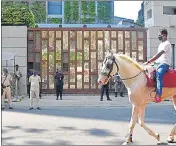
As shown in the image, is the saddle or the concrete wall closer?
the saddle

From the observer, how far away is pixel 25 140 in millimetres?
8438

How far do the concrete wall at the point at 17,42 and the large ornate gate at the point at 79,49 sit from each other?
58 centimetres

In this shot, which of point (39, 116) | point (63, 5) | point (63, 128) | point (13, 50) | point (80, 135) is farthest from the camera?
point (63, 5)

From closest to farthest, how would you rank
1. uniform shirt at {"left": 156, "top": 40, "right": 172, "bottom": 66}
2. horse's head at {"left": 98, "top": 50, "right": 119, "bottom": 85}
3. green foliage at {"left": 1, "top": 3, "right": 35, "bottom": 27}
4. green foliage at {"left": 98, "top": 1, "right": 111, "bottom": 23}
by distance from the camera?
horse's head at {"left": 98, "top": 50, "right": 119, "bottom": 85} → uniform shirt at {"left": 156, "top": 40, "right": 172, "bottom": 66} → green foliage at {"left": 1, "top": 3, "right": 35, "bottom": 27} → green foliage at {"left": 98, "top": 1, "right": 111, "bottom": 23}

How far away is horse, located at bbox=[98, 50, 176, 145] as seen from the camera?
7.93 metres

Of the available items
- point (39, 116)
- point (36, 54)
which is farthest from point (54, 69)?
point (39, 116)

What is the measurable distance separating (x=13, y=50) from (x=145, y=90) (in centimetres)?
1627

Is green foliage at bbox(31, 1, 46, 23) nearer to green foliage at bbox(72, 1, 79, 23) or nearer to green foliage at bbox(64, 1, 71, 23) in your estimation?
green foliage at bbox(64, 1, 71, 23)

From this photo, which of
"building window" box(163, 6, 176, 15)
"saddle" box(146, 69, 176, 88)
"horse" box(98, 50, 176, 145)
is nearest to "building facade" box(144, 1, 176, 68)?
"building window" box(163, 6, 176, 15)

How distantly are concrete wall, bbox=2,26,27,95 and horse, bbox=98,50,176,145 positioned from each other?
51.0ft

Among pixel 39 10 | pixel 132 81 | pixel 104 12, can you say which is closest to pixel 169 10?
pixel 132 81

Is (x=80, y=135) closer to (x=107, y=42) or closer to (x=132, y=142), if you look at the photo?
(x=132, y=142)

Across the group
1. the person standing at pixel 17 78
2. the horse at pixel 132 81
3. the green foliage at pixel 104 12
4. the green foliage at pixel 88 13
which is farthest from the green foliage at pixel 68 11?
the horse at pixel 132 81

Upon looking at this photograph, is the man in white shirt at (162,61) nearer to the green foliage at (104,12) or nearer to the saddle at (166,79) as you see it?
the saddle at (166,79)
